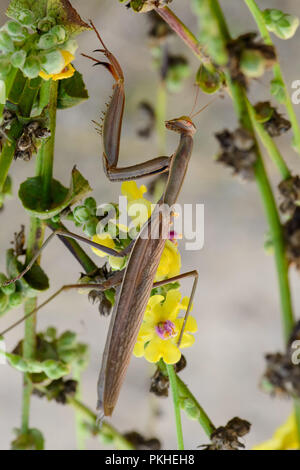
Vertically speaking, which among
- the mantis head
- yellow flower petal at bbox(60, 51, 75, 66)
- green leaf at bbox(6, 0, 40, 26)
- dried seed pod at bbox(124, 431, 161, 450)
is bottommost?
dried seed pod at bbox(124, 431, 161, 450)

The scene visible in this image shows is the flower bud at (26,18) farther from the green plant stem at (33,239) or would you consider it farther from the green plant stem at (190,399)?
the green plant stem at (190,399)

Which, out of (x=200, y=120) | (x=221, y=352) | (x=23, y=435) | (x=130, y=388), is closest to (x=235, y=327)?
(x=221, y=352)

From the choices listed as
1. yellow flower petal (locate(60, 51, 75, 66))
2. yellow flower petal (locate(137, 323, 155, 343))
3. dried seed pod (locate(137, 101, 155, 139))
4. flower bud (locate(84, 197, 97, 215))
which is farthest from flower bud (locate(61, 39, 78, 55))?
dried seed pod (locate(137, 101, 155, 139))

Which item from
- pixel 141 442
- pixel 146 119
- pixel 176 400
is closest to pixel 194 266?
pixel 146 119

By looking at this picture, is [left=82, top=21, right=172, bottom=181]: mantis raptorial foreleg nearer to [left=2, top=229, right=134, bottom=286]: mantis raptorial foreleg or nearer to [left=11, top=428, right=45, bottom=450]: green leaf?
[left=2, top=229, right=134, bottom=286]: mantis raptorial foreleg

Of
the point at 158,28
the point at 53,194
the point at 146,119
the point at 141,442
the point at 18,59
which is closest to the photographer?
the point at 18,59

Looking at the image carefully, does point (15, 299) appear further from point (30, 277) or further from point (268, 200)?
point (268, 200)
